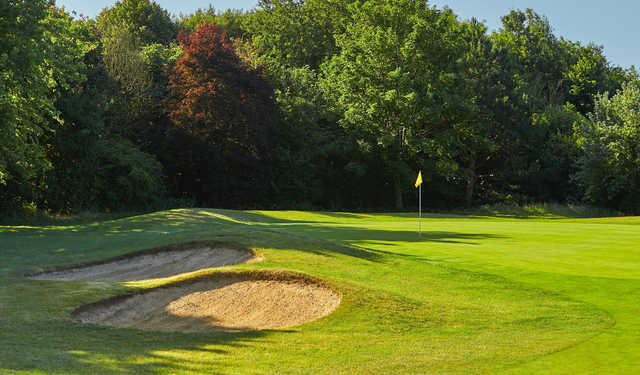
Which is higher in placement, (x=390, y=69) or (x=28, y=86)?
(x=390, y=69)

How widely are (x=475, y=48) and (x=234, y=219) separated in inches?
1296

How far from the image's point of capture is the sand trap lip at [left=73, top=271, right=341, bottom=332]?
9.98m

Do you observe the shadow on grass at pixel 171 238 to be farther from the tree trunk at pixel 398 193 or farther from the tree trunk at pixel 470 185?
the tree trunk at pixel 470 185

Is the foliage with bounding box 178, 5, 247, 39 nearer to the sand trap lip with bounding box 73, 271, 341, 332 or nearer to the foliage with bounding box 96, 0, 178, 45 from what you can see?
the foliage with bounding box 96, 0, 178, 45

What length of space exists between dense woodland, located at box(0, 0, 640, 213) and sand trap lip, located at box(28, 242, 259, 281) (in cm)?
1586

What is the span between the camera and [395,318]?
30.4 feet

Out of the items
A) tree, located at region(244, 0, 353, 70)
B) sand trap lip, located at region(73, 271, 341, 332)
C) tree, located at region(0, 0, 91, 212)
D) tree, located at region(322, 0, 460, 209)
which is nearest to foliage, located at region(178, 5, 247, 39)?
tree, located at region(244, 0, 353, 70)

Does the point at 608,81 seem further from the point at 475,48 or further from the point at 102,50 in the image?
the point at 102,50

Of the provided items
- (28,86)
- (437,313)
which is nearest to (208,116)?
(28,86)

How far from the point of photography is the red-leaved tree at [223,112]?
40750 mm

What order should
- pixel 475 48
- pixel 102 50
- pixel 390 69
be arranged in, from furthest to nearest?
pixel 475 48 < pixel 390 69 < pixel 102 50

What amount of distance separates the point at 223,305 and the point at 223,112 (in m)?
31.3

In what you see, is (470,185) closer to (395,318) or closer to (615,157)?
(615,157)

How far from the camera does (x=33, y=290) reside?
11.5 meters
